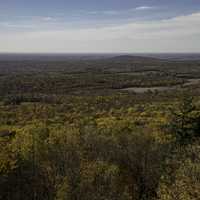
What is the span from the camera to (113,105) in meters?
80.4

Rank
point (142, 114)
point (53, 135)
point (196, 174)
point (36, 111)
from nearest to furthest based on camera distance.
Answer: point (196, 174) < point (53, 135) < point (142, 114) < point (36, 111)

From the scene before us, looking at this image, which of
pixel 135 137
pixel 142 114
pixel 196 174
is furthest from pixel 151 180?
pixel 142 114

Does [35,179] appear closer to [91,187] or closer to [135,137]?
[91,187]

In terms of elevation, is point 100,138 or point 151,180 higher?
point 100,138

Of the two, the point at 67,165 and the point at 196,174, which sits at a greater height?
the point at 196,174

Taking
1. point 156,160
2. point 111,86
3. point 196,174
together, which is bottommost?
point 111,86

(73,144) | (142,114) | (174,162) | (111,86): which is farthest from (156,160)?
(111,86)

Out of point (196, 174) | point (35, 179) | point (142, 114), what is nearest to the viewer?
point (196, 174)

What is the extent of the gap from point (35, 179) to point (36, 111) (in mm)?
52300

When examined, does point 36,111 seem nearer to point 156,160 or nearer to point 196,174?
point 156,160

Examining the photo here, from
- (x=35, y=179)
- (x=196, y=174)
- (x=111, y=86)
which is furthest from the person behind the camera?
(x=111, y=86)

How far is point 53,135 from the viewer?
28.9 metres

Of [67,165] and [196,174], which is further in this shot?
[67,165]

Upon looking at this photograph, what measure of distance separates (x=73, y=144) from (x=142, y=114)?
122 ft
